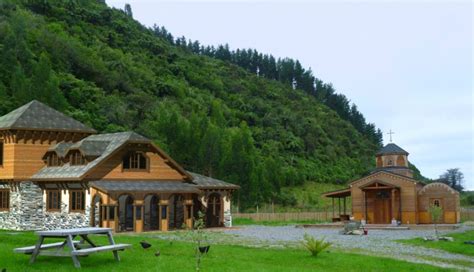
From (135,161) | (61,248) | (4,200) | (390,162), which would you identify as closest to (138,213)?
(135,161)

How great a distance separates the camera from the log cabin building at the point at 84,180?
112 feet

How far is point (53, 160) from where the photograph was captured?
3734 cm

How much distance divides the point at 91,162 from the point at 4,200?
23.3 feet

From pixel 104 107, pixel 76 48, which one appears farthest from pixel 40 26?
pixel 104 107

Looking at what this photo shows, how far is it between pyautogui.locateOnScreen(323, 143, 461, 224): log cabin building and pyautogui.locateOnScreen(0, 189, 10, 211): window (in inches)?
951

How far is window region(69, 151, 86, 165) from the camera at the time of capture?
35781 mm

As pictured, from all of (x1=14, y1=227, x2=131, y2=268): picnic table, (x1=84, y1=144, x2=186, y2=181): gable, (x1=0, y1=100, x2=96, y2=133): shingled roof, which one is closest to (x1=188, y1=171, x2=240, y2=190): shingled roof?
(x1=84, y1=144, x2=186, y2=181): gable

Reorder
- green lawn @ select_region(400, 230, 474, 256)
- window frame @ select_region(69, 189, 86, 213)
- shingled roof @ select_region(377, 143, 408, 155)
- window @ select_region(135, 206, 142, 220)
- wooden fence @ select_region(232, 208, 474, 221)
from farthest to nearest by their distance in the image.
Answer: shingled roof @ select_region(377, 143, 408, 155), wooden fence @ select_region(232, 208, 474, 221), window @ select_region(135, 206, 142, 220), window frame @ select_region(69, 189, 86, 213), green lawn @ select_region(400, 230, 474, 256)

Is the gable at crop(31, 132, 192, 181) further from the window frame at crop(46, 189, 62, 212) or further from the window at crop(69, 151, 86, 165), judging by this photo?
the window frame at crop(46, 189, 62, 212)

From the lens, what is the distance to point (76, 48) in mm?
88250

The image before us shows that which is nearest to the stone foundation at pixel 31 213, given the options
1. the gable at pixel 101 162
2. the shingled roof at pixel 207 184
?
the gable at pixel 101 162

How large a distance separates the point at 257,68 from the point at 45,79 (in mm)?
120287

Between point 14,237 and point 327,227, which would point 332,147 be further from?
point 14,237

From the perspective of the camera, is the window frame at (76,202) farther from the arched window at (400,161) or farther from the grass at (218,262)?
the arched window at (400,161)
